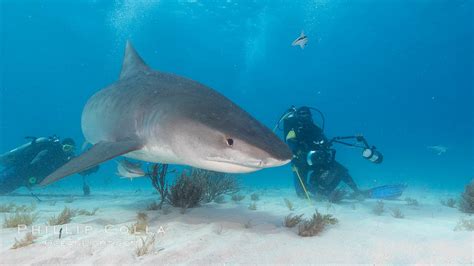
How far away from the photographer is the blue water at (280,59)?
37.8 metres

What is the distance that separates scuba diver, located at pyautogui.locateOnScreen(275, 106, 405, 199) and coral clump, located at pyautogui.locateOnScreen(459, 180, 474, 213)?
1.84 metres

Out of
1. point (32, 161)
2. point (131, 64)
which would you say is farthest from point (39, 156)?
point (131, 64)

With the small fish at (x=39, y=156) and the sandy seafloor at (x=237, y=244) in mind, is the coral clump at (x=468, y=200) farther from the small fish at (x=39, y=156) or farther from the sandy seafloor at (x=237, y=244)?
the small fish at (x=39, y=156)

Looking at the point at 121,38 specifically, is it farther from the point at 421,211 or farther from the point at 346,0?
the point at 421,211

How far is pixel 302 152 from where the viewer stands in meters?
8.33

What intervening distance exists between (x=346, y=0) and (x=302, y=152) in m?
34.2

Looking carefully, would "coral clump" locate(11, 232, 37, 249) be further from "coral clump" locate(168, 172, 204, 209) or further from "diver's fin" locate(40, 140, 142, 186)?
"coral clump" locate(168, 172, 204, 209)

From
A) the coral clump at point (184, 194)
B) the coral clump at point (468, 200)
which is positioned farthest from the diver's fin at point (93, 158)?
the coral clump at point (468, 200)

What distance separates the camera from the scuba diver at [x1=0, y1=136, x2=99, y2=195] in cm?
945

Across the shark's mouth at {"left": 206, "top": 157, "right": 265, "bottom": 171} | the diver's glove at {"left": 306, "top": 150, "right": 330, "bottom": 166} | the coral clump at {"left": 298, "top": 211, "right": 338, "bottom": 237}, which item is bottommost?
the coral clump at {"left": 298, "top": 211, "right": 338, "bottom": 237}

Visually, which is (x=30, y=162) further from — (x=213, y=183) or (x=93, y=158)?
(x=93, y=158)

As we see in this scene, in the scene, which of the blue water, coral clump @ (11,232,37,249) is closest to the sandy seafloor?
coral clump @ (11,232,37,249)

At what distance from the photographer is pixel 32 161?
31.6 ft

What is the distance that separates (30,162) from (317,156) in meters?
9.16
